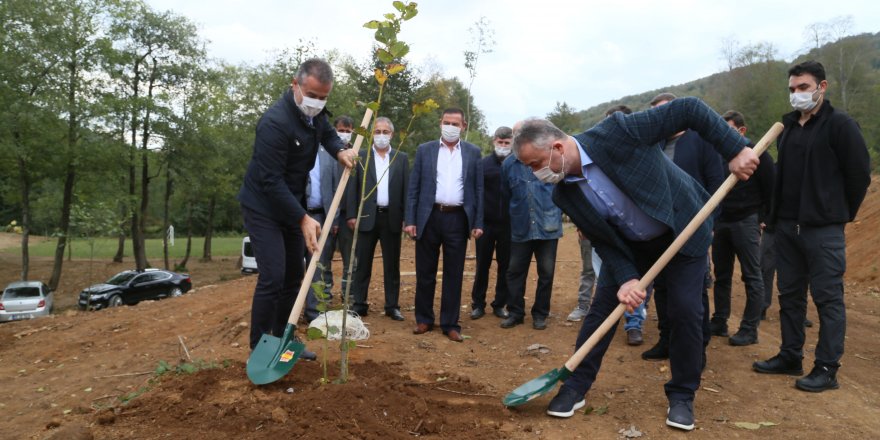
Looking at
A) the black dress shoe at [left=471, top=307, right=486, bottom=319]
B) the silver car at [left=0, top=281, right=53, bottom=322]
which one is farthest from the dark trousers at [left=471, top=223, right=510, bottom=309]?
the silver car at [left=0, top=281, right=53, bottom=322]

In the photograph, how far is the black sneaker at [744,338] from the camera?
5.39 m

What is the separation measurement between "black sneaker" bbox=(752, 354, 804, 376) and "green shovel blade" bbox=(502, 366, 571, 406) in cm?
192

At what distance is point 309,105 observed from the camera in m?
4.20

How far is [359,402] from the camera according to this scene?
3506 millimetres

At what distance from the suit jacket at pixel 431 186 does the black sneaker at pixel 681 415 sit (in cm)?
276

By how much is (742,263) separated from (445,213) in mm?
2973

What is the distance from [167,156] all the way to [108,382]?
94.7 ft

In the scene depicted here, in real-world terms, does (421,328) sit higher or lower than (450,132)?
lower

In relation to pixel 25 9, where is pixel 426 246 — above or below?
below

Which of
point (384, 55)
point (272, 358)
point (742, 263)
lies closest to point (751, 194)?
point (742, 263)

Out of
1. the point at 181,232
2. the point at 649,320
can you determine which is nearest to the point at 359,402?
the point at 649,320

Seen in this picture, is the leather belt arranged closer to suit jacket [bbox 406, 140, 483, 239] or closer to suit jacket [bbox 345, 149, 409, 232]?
suit jacket [bbox 406, 140, 483, 239]

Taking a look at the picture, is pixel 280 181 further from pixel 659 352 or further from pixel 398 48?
pixel 659 352

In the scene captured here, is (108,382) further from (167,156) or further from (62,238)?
(167,156)
